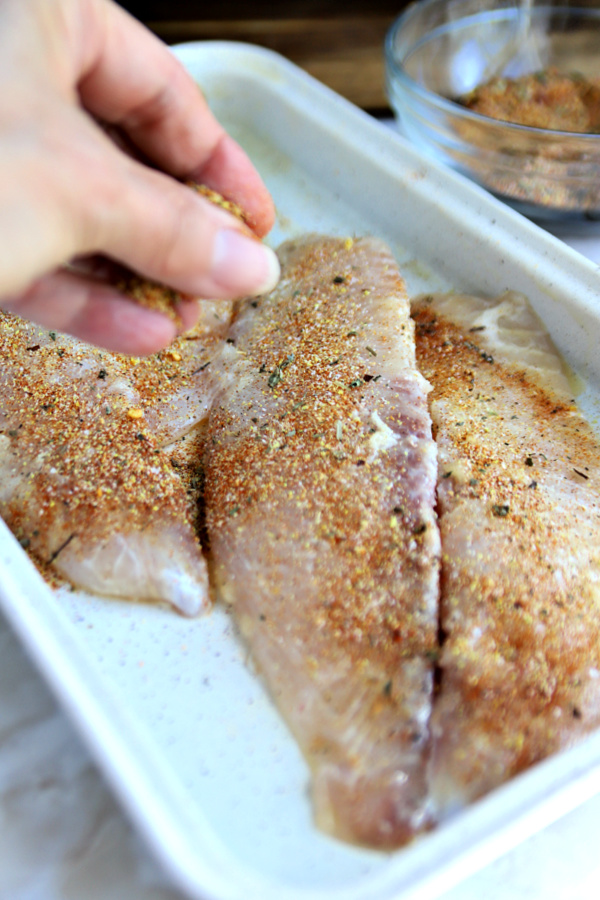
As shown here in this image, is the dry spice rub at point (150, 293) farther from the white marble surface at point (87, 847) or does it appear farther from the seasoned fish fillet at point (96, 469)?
the white marble surface at point (87, 847)

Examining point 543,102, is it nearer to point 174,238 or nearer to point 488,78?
point 488,78

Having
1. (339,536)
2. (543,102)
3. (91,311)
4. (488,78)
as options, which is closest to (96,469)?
(91,311)

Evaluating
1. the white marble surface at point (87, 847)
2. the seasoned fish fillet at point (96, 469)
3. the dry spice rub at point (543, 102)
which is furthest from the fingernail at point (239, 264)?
the dry spice rub at point (543, 102)

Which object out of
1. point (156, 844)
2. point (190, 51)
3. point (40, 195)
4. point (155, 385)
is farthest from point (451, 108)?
point (156, 844)

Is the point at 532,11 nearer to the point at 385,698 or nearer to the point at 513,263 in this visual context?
the point at 513,263

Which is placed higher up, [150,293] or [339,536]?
[150,293]

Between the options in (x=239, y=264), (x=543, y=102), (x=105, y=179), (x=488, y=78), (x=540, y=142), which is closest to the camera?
(x=105, y=179)

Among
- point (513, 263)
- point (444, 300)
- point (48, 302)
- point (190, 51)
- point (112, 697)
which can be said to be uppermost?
point (190, 51)
